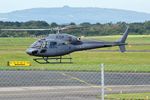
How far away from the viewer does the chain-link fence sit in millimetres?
20891

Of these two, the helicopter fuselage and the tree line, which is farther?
the tree line

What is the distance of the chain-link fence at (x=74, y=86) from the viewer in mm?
20891

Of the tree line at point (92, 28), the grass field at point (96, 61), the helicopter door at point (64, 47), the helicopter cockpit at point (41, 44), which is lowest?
the grass field at point (96, 61)

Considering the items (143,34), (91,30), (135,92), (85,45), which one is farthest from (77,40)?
(143,34)

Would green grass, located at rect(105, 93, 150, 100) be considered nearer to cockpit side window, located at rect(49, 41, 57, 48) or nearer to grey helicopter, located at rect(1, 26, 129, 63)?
grey helicopter, located at rect(1, 26, 129, 63)

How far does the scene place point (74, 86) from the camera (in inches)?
1000

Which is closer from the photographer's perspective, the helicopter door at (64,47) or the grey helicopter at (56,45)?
the grey helicopter at (56,45)

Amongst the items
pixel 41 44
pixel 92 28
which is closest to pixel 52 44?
pixel 41 44

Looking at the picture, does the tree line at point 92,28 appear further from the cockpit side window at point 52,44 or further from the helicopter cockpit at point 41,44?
the helicopter cockpit at point 41,44

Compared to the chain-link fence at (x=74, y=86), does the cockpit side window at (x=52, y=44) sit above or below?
above

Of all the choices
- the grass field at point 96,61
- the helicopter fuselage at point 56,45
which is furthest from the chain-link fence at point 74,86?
the helicopter fuselage at point 56,45

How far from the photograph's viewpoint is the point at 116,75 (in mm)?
31438

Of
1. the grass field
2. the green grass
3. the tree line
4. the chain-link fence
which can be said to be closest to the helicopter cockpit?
the grass field

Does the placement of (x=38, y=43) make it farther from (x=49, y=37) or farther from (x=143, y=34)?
(x=143, y=34)
